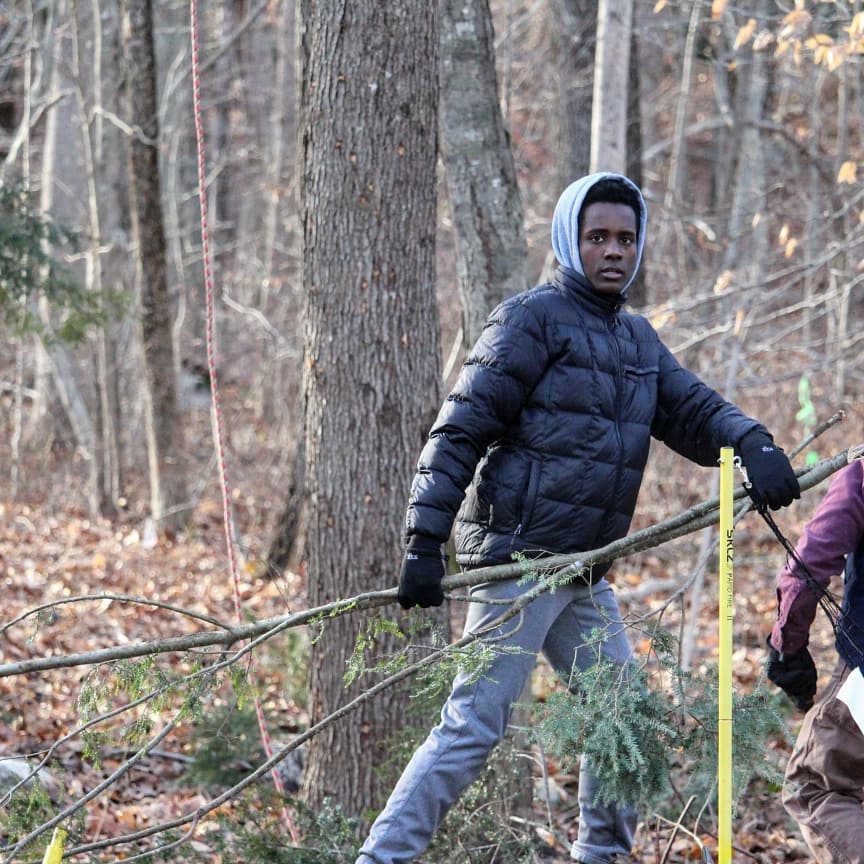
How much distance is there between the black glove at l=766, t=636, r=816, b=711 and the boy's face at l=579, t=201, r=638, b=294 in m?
1.35

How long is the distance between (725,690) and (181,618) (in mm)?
6240

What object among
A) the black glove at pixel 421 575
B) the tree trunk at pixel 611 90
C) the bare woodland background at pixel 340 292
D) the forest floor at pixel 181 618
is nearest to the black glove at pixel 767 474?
the black glove at pixel 421 575

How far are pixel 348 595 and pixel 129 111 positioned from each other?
7.76 meters

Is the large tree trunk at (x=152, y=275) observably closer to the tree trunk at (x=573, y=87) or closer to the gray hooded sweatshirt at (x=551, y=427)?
the tree trunk at (x=573, y=87)

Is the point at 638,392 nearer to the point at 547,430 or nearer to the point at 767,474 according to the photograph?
the point at 547,430

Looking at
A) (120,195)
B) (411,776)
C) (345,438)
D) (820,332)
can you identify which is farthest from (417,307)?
(820,332)

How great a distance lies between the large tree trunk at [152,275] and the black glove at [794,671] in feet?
26.8

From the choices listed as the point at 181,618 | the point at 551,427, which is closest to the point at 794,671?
the point at 551,427

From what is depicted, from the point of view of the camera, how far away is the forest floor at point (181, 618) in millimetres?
5426

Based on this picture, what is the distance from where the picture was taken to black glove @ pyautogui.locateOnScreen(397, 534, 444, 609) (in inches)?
134

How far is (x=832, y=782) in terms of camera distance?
3.79m

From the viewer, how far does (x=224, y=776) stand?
18.8 feet

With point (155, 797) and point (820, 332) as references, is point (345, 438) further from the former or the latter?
point (820, 332)

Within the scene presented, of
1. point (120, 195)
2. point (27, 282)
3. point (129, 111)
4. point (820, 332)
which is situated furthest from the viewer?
point (820, 332)
